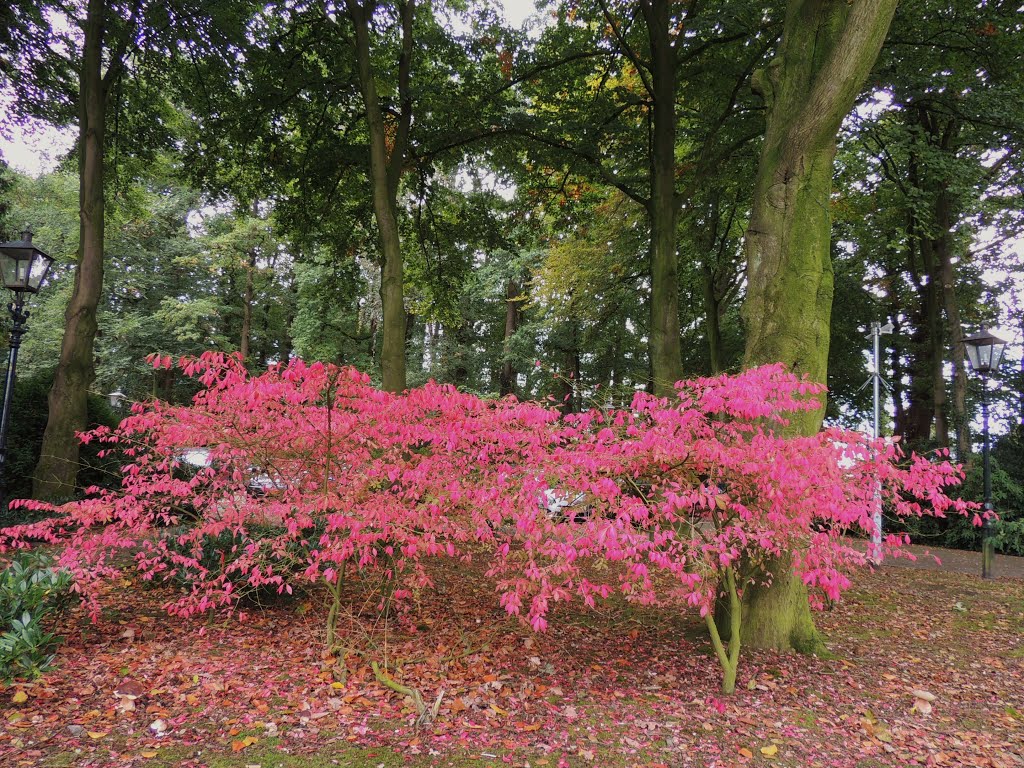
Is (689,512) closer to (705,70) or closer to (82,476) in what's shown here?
(705,70)

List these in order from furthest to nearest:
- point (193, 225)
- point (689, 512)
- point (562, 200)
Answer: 1. point (193, 225)
2. point (562, 200)
3. point (689, 512)

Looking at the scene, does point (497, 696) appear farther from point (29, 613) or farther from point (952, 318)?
point (952, 318)

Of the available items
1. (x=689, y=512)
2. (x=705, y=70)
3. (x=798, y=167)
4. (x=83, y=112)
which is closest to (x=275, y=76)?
(x=83, y=112)

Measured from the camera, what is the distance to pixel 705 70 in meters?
9.48

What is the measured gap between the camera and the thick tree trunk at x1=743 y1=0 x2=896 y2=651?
4996 millimetres

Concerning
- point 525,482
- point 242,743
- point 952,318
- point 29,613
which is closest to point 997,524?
point 952,318

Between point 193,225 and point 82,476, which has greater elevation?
point 193,225

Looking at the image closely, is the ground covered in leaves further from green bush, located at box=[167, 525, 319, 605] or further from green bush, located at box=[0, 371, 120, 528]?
green bush, located at box=[0, 371, 120, 528]

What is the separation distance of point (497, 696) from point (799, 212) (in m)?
5.00

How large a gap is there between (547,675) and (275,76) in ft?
34.3

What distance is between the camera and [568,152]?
10.1 meters

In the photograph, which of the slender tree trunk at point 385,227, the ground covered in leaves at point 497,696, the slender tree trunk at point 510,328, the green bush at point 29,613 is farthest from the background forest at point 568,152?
the slender tree trunk at point 510,328

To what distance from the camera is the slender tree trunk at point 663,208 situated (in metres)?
8.70

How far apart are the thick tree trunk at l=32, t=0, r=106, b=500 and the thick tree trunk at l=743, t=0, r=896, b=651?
9724mm
